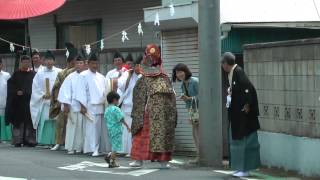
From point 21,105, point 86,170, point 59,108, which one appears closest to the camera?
point 86,170

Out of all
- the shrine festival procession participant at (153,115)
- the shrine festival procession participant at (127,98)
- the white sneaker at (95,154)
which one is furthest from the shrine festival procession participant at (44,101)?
the shrine festival procession participant at (153,115)

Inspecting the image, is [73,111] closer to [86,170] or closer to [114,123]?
[114,123]

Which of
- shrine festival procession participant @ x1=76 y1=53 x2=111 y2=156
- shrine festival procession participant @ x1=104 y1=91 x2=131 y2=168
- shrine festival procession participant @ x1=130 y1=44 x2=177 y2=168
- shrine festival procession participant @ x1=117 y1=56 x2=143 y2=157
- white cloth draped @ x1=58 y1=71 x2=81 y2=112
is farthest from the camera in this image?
white cloth draped @ x1=58 y1=71 x2=81 y2=112

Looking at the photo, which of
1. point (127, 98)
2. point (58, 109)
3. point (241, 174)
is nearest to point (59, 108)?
point (58, 109)

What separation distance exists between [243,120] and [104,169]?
101 inches

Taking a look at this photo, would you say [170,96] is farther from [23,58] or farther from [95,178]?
[23,58]

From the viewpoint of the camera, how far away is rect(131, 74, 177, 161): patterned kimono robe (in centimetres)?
1158

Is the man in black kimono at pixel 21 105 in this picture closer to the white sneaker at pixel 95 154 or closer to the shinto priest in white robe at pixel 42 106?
the shinto priest in white robe at pixel 42 106

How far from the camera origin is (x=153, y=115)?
11.6 m

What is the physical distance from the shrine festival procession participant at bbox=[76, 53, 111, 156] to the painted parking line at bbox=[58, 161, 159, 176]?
164 centimetres

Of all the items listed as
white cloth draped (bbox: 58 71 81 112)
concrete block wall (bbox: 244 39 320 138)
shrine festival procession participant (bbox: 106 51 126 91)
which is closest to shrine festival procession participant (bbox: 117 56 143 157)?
shrine festival procession participant (bbox: 106 51 126 91)

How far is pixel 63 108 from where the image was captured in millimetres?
14672

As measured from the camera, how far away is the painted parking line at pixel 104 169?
1120cm

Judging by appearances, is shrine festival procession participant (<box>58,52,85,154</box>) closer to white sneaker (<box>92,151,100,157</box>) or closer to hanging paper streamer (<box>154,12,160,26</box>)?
white sneaker (<box>92,151,100,157</box>)
